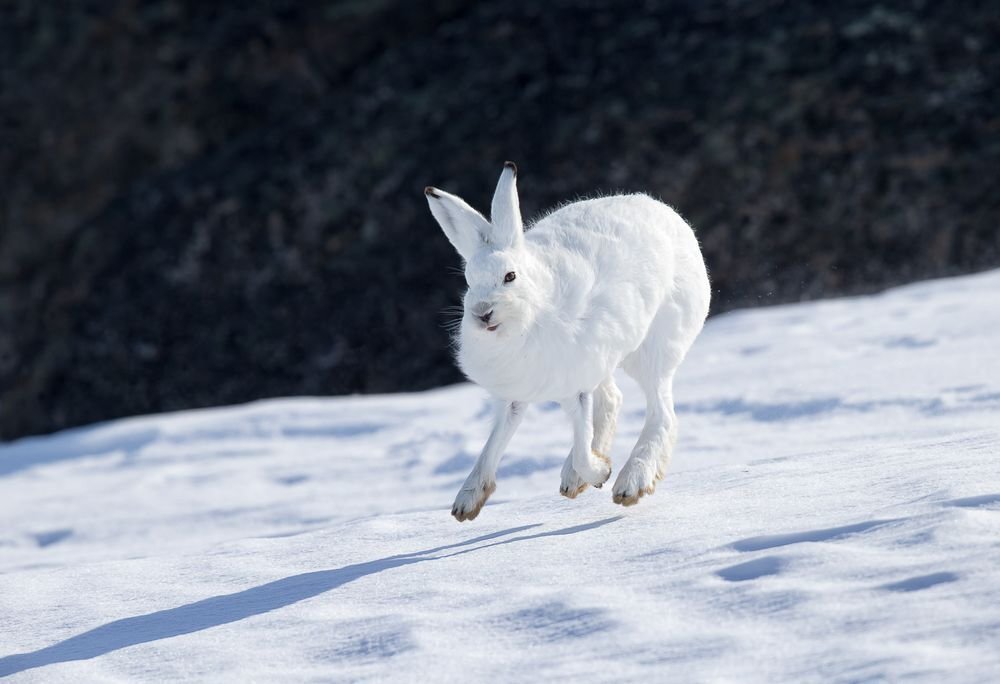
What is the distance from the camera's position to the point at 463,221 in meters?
4.38

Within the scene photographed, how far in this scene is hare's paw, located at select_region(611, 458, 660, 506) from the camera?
4566 millimetres

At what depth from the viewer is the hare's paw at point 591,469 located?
15.1 ft

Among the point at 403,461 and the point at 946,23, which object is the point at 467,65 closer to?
the point at 946,23

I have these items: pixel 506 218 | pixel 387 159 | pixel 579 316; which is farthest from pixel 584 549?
pixel 387 159

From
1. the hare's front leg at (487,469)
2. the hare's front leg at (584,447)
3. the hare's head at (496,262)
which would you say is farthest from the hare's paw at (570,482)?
the hare's head at (496,262)

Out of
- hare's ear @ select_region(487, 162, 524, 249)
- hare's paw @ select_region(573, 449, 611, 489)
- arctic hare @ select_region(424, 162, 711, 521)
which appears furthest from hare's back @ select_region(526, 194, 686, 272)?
hare's paw @ select_region(573, 449, 611, 489)

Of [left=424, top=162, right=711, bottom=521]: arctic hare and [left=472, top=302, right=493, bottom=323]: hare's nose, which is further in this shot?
[left=424, top=162, right=711, bottom=521]: arctic hare

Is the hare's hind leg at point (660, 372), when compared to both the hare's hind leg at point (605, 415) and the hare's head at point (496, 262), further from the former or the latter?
the hare's head at point (496, 262)

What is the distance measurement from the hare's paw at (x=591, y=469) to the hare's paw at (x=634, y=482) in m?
0.06

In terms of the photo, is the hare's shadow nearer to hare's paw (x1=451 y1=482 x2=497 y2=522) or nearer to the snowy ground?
the snowy ground

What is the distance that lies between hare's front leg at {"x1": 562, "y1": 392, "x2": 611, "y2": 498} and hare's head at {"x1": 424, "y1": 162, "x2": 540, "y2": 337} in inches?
21.0

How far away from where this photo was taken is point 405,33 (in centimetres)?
1468

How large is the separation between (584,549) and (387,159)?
30.7ft

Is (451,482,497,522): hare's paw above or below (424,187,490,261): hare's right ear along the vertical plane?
below
